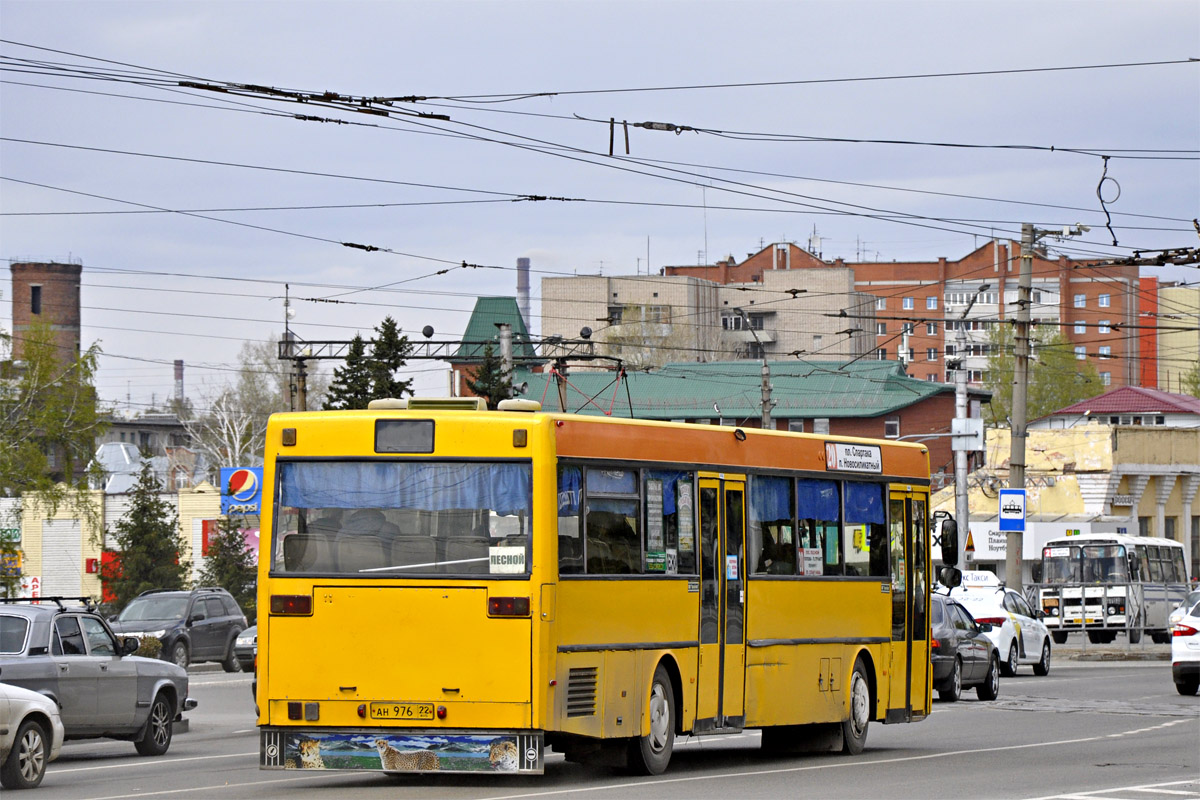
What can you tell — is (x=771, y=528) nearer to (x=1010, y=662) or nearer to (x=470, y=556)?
(x=470, y=556)

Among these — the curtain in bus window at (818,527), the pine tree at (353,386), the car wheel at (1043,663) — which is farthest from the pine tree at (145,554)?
the curtain in bus window at (818,527)

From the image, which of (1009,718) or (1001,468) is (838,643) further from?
(1001,468)

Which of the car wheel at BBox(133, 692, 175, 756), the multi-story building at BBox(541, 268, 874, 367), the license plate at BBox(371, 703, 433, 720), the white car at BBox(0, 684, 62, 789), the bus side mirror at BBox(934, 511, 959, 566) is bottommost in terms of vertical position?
the car wheel at BBox(133, 692, 175, 756)

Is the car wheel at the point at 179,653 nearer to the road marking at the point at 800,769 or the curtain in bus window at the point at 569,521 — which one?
the road marking at the point at 800,769

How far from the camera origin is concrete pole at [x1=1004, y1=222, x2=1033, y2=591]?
36125mm

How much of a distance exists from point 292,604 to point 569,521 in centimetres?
208

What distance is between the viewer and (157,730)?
62.3ft

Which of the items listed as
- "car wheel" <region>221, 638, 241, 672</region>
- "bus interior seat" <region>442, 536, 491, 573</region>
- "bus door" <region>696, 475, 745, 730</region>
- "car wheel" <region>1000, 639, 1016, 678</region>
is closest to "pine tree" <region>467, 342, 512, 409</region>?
"car wheel" <region>221, 638, 241, 672</region>

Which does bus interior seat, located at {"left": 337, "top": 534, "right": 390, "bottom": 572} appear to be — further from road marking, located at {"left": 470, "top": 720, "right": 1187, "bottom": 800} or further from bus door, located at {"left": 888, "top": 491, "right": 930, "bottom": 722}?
bus door, located at {"left": 888, "top": 491, "right": 930, "bottom": 722}

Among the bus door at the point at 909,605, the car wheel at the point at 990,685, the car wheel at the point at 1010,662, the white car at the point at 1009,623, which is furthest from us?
the car wheel at the point at 1010,662

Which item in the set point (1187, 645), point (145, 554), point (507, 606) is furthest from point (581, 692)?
point (145, 554)

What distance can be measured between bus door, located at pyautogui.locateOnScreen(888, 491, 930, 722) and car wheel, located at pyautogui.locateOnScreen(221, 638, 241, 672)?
22912 millimetres

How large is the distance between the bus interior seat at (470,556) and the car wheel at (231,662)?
26.8 meters

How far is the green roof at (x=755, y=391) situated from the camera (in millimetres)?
94375
